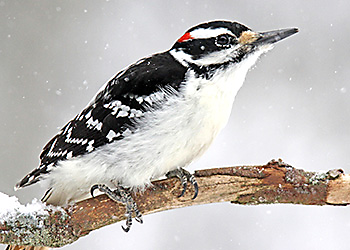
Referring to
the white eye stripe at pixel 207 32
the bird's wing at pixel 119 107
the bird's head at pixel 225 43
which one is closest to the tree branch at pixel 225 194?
the bird's wing at pixel 119 107

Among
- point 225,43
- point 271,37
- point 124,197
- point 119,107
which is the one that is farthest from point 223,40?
point 124,197

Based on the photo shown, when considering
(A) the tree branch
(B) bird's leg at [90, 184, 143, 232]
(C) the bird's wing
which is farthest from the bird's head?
(B) bird's leg at [90, 184, 143, 232]

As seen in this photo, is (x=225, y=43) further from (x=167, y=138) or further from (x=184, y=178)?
(x=184, y=178)

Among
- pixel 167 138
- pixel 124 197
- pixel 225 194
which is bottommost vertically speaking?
pixel 225 194

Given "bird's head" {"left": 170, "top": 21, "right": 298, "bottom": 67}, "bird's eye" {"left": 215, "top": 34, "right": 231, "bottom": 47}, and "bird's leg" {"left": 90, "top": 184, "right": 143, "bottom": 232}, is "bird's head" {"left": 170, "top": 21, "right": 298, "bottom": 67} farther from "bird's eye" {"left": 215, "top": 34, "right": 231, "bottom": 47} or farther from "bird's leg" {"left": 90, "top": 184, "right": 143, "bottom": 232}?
"bird's leg" {"left": 90, "top": 184, "right": 143, "bottom": 232}

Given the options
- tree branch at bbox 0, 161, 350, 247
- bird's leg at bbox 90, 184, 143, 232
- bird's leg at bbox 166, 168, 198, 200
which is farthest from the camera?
bird's leg at bbox 166, 168, 198, 200

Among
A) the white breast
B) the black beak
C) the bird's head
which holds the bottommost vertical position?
the white breast
